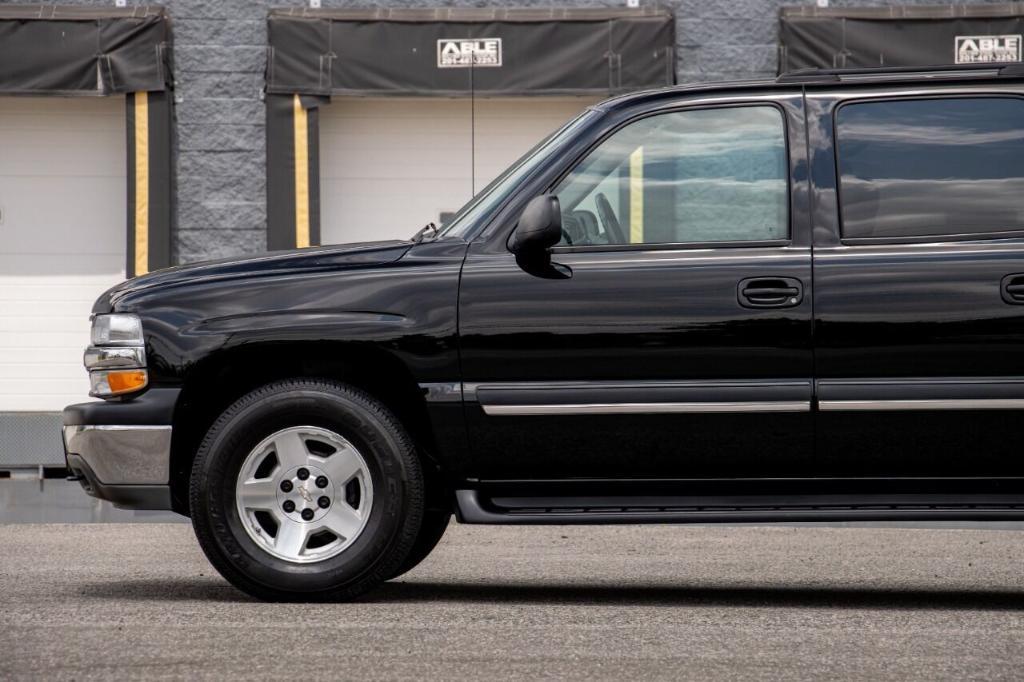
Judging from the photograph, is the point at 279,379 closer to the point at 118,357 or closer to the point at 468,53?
the point at 118,357

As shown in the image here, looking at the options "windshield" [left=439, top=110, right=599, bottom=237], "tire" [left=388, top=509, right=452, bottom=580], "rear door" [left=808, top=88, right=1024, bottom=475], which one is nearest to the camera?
"rear door" [left=808, top=88, right=1024, bottom=475]

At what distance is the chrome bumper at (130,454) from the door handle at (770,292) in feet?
6.76

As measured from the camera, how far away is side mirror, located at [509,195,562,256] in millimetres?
6598

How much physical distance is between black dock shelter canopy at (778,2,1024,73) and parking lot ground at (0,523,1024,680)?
7.79 metres

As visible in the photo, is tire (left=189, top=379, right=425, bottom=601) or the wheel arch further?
the wheel arch

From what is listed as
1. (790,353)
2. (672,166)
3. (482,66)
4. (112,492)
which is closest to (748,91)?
(672,166)

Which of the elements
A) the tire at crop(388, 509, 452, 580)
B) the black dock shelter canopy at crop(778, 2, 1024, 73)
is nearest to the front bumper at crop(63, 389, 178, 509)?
the tire at crop(388, 509, 452, 580)

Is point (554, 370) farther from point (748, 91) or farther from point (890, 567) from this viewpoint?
point (890, 567)

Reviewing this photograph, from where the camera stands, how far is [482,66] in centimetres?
1686

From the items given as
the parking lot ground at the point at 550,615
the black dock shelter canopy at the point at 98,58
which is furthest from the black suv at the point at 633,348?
the black dock shelter canopy at the point at 98,58

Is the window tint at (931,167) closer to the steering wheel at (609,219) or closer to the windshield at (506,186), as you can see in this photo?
the steering wheel at (609,219)

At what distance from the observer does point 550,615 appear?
643 cm

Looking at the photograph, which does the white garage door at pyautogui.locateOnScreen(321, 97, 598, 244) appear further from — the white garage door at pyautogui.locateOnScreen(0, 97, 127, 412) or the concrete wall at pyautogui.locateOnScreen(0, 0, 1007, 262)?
the white garage door at pyautogui.locateOnScreen(0, 97, 127, 412)

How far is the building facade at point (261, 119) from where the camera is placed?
661 inches
